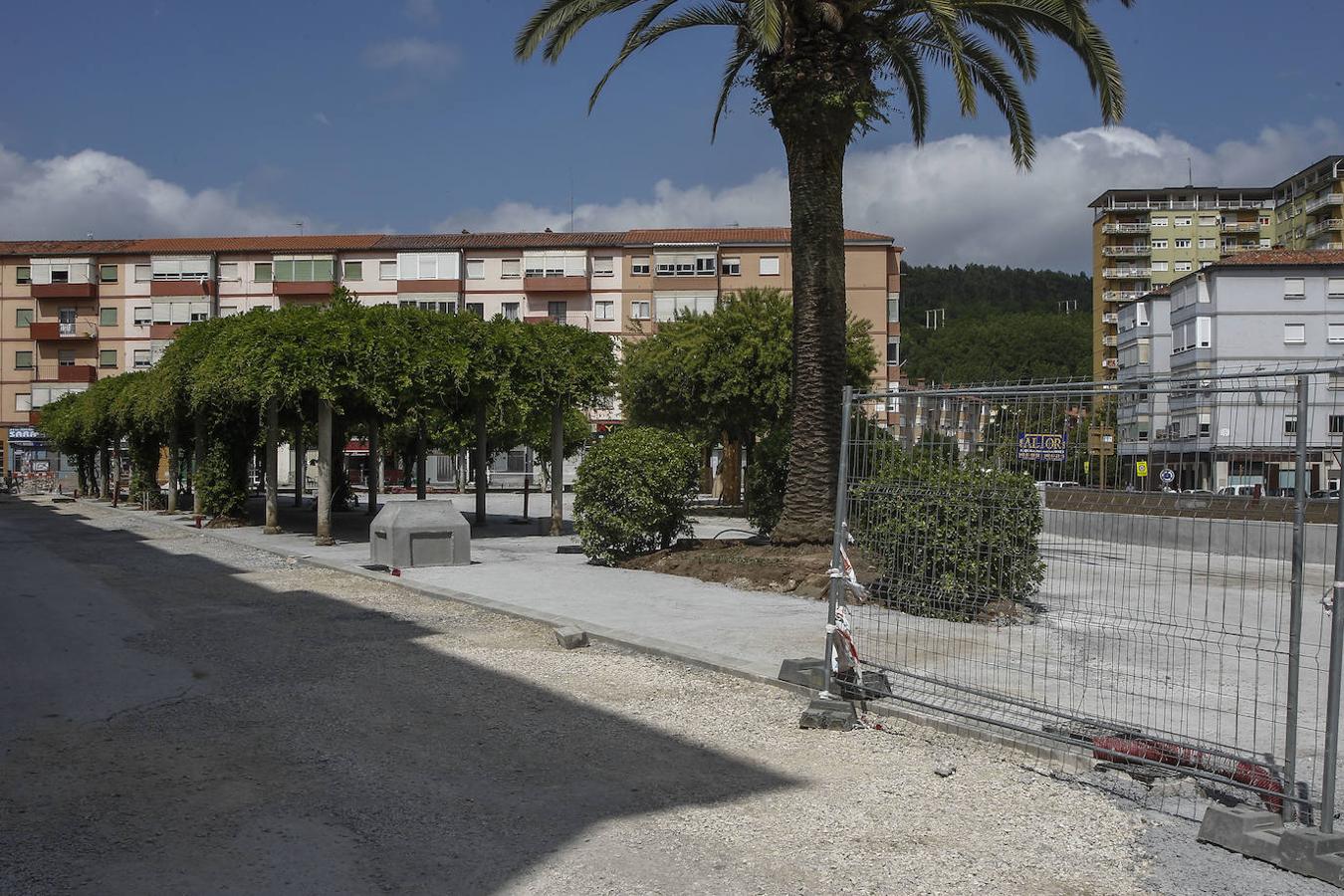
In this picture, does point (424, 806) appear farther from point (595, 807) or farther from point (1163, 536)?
point (1163, 536)

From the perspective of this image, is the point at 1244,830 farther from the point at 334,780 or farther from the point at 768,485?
the point at 768,485

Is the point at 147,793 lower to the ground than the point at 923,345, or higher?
lower

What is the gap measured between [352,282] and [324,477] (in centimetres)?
5253

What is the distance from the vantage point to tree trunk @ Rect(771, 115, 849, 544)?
1320cm

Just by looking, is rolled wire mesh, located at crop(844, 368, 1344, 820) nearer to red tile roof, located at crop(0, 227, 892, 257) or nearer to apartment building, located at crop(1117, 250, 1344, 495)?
apartment building, located at crop(1117, 250, 1344, 495)

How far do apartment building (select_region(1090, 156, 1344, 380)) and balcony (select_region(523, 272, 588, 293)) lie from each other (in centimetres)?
5086

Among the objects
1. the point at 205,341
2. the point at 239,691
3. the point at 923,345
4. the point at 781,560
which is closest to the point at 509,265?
the point at 923,345

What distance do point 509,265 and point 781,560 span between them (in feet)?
194

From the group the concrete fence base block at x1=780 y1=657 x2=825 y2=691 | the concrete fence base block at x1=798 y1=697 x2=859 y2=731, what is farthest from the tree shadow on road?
the concrete fence base block at x1=780 y1=657 x2=825 y2=691

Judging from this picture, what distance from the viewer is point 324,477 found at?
20.5m

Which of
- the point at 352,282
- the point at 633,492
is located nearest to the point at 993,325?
the point at 352,282

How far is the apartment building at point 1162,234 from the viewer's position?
325 ft

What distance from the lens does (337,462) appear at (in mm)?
29609

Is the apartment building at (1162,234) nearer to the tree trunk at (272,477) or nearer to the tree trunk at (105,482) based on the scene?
the tree trunk at (105,482)
